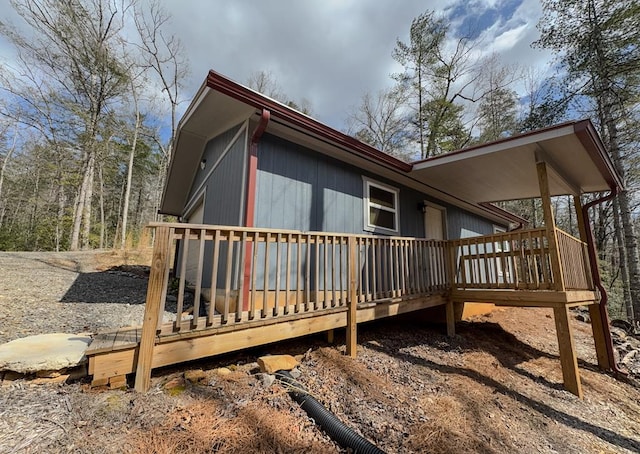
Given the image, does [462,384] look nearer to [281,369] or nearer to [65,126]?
[281,369]

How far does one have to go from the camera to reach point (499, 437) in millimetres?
2598

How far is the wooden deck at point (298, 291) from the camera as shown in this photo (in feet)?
7.61

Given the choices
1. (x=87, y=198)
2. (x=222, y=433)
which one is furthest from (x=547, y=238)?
(x=87, y=198)

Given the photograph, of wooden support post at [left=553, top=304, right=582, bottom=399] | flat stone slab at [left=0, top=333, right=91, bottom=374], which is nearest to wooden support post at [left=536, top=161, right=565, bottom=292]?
wooden support post at [left=553, top=304, right=582, bottom=399]

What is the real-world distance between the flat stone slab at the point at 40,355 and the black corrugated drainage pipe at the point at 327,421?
5.62 feet

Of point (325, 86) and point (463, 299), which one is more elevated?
point (325, 86)

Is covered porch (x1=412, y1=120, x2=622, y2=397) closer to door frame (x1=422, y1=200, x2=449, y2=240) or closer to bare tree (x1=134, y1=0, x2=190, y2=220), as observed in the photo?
door frame (x1=422, y1=200, x2=449, y2=240)

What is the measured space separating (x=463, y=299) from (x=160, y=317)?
484 cm

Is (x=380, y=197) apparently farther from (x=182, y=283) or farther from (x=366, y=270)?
(x=182, y=283)

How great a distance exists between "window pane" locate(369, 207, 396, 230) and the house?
0.05 m

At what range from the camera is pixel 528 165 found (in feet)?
17.9

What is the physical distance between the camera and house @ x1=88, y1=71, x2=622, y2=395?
2.66 metres

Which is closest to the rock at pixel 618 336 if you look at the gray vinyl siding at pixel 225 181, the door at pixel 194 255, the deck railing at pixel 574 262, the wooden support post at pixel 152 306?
the deck railing at pixel 574 262

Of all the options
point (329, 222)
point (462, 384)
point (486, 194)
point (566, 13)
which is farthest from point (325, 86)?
point (462, 384)
